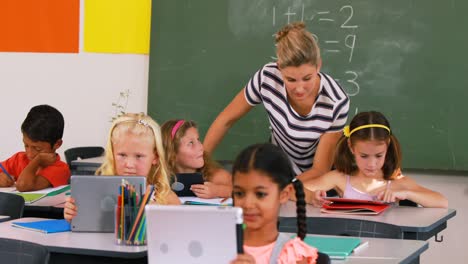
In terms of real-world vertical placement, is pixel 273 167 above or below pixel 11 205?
above

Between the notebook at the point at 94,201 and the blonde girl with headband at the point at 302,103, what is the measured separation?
108 centimetres

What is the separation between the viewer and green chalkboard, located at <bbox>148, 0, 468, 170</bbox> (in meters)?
4.92

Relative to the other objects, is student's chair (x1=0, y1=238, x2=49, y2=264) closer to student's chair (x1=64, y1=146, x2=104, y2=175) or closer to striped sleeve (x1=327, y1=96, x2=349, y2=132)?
striped sleeve (x1=327, y1=96, x2=349, y2=132)

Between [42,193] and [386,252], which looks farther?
[42,193]

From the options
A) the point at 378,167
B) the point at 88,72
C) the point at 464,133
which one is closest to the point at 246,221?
the point at 378,167

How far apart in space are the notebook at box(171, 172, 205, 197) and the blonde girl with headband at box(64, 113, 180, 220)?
524 millimetres

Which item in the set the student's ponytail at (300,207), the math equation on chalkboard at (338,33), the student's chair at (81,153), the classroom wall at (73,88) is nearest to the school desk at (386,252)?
the student's ponytail at (300,207)

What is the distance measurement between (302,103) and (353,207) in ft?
2.23

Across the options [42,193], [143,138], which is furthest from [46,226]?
[42,193]

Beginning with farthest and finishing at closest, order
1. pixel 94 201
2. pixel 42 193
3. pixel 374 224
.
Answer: pixel 42 193 → pixel 374 224 → pixel 94 201

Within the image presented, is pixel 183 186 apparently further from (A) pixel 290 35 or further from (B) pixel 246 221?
(B) pixel 246 221

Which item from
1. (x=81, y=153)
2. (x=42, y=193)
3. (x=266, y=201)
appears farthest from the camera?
(x=81, y=153)

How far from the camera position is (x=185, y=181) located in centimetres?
402

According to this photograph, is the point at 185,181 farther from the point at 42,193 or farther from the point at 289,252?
the point at 289,252
